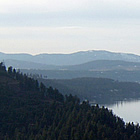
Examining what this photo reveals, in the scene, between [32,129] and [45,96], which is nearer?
[32,129]

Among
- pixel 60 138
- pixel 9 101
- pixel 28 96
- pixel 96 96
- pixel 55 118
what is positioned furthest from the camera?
pixel 96 96

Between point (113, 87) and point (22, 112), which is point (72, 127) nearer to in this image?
point (22, 112)

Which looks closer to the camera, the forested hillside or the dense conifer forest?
the dense conifer forest

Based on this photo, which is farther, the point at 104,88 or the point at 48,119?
the point at 104,88

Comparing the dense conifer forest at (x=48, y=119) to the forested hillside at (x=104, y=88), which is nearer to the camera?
the dense conifer forest at (x=48, y=119)

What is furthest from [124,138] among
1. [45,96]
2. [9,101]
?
[45,96]

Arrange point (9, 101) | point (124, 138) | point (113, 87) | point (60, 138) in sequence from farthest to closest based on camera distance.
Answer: point (113, 87)
point (9, 101)
point (124, 138)
point (60, 138)

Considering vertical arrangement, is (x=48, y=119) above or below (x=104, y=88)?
below
